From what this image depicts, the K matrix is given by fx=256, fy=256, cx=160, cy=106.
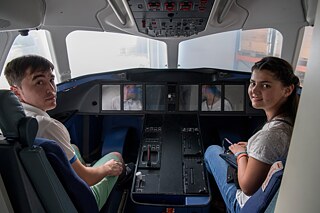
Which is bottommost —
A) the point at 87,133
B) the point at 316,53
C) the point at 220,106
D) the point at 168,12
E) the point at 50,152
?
the point at 87,133

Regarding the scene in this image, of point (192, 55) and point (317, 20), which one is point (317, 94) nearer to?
point (317, 20)

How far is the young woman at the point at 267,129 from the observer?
3.86 ft

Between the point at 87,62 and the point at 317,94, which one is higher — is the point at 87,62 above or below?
below

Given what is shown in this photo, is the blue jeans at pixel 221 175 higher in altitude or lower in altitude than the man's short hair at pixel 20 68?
lower

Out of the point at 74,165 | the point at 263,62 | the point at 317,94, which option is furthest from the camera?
the point at 263,62

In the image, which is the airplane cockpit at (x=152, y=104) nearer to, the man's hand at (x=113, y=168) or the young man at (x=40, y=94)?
the man's hand at (x=113, y=168)

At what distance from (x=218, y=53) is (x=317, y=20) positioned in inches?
113

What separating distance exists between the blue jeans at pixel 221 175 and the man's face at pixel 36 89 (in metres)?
1.11

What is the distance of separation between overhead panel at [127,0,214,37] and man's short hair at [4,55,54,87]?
27.3 inches

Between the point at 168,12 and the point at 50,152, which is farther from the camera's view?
the point at 168,12

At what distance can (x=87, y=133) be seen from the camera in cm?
265

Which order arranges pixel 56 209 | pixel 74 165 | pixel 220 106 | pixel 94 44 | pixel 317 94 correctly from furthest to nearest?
pixel 94 44, pixel 220 106, pixel 74 165, pixel 56 209, pixel 317 94

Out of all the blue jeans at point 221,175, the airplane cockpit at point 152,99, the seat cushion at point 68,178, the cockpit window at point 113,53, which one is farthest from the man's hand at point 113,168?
the cockpit window at point 113,53

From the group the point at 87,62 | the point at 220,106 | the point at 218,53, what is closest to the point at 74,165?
the point at 220,106
